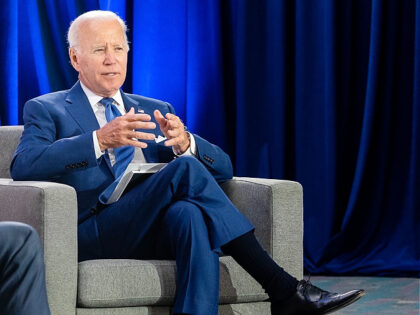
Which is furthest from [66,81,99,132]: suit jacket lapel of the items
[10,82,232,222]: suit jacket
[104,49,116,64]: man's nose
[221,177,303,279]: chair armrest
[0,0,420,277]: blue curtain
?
[0,0,420,277]: blue curtain

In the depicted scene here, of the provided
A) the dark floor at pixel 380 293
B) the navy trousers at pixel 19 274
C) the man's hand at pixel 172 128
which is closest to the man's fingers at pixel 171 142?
the man's hand at pixel 172 128

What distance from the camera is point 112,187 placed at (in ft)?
8.73

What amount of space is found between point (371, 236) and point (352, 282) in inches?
15.1

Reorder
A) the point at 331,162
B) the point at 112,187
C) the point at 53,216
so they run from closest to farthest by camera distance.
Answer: the point at 53,216 → the point at 112,187 → the point at 331,162

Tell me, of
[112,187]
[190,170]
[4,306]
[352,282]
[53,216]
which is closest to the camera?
[4,306]

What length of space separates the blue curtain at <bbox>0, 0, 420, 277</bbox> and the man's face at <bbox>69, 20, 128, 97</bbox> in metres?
1.37

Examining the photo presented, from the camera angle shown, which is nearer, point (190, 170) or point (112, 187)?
point (190, 170)

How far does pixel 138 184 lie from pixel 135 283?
0.37 meters

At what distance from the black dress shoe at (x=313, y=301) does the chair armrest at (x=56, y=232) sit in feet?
1.94

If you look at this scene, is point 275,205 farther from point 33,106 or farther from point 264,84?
point 264,84

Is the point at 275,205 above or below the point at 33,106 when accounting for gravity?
below

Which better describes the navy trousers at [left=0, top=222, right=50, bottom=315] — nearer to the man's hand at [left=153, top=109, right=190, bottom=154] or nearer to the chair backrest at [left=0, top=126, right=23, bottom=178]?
the man's hand at [left=153, top=109, right=190, bottom=154]

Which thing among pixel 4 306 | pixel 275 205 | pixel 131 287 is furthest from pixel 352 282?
pixel 4 306

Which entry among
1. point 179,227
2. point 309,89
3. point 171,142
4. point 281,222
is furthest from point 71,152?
point 309,89
